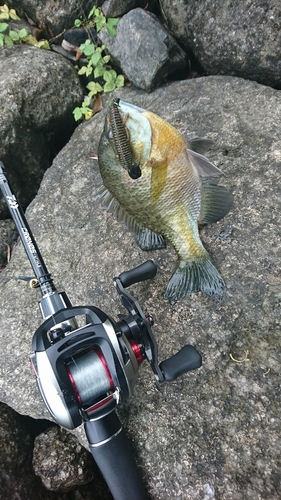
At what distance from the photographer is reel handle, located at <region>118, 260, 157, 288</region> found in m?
2.20

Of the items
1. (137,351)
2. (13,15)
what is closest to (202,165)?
(137,351)

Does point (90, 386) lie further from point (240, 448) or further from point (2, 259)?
point (2, 259)

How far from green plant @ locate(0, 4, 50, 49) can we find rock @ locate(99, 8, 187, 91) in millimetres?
980

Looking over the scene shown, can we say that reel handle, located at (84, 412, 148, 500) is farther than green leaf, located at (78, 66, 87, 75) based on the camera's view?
No

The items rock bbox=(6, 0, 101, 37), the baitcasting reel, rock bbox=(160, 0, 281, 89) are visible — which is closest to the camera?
the baitcasting reel

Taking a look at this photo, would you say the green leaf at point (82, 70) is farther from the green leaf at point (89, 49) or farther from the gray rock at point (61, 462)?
the gray rock at point (61, 462)

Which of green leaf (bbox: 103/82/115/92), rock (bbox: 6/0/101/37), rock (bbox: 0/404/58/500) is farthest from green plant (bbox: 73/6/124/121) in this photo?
rock (bbox: 0/404/58/500)

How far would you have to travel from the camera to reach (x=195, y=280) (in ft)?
7.43

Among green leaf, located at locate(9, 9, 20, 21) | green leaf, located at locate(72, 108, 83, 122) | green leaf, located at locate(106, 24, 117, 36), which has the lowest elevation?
green leaf, located at locate(72, 108, 83, 122)

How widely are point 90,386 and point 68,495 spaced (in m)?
1.25

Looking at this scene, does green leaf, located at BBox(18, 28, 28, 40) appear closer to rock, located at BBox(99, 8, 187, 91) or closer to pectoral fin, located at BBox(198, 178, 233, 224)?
rock, located at BBox(99, 8, 187, 91)

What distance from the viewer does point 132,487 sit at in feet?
6.35

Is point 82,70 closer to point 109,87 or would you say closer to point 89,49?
point 89,49

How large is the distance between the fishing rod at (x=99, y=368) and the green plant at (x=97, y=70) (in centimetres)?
214
